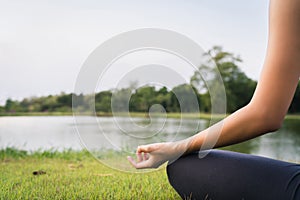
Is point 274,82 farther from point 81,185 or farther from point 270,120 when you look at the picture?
point 81,185

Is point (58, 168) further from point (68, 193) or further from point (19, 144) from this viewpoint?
point (19, 144)

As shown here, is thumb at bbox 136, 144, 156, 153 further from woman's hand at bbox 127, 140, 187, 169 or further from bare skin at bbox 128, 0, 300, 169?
bare skin at bbox 128, 0, 300, 169

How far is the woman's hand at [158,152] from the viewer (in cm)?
93

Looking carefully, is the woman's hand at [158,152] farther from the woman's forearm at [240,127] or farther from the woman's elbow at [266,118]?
the woman's elbow at [266,118]

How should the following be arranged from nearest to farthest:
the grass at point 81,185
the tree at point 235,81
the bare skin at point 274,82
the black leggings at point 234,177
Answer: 1. the bare skin at point 274,82
2. the black leggings at point 234,177
3. the grass at point 81,185
4. the tree at point 235,81

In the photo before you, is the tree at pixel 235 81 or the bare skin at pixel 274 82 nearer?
the bare skin at pixel 274 82

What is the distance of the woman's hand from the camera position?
3.05 ft

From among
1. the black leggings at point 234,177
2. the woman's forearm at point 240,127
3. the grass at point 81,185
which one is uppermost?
the woman's forearm at point 240,127

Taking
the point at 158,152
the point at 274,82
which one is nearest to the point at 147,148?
the point at 158,152

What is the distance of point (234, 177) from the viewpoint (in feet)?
2.99

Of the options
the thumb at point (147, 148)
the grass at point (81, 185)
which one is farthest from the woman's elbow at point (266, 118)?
the grass at point (81, 185)

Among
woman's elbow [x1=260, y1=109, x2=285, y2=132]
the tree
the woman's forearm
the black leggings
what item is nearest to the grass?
the black leggings

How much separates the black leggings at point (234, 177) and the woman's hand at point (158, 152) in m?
0.06

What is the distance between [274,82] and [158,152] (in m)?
0.37
